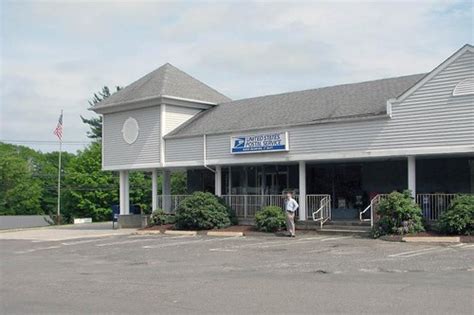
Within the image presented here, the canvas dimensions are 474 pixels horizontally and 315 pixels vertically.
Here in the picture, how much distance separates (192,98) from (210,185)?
4900mm

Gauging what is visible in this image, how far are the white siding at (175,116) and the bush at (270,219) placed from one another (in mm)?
8888

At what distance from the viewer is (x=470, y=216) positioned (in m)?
19.9

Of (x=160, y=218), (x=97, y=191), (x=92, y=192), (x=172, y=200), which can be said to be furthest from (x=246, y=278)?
(x=92, y=192)

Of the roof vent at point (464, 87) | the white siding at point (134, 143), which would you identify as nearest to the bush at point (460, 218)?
the roof vent at point (464, 87)

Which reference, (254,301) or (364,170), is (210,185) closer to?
(364,170)

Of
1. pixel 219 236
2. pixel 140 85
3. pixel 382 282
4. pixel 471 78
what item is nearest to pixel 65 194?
pixel 140 85

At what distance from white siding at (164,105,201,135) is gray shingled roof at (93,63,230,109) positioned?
0.71 metres

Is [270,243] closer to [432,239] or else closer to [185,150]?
[432,239]

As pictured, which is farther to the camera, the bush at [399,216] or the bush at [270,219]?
the bush at [270,219]

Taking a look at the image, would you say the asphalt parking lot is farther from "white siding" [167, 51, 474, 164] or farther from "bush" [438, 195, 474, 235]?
"white siding" [167, 51, 474, 164]

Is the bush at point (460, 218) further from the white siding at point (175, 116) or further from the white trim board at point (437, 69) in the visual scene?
the white siding at point (175, 116)

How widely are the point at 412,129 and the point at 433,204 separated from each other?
9.24 ft

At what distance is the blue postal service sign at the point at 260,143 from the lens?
26.8 meters

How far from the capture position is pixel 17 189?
8000 cm
